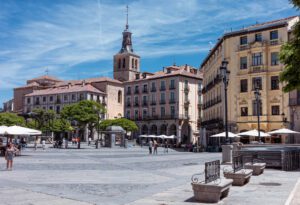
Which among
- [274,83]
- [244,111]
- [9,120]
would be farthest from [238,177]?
[9,120]

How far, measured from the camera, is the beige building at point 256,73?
40.7 meters

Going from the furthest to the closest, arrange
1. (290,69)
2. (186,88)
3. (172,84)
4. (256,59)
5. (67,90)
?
(67,90), (186,88), (172,84), (256,59), (290,69)

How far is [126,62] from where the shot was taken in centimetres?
10206

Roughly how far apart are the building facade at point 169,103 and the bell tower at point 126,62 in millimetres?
18870

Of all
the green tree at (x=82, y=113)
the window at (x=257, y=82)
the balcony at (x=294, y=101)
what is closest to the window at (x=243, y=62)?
the window at (x=257, y=82)

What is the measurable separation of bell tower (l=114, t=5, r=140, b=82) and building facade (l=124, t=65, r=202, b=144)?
61.9 ft

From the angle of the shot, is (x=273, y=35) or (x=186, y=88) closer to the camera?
(x=273, y=35)

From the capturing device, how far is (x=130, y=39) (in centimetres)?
10844

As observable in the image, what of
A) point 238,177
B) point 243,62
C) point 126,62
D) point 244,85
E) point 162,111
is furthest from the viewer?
point 126,62

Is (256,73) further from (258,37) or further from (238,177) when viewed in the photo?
(238,177)

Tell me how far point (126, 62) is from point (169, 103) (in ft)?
97.2

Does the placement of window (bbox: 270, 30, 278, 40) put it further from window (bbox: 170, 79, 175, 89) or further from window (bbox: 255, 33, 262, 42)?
window (bbox: 170, 79, 175, 89)

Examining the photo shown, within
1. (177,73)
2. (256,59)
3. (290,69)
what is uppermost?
(177,73)

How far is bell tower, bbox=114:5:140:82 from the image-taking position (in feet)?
332
